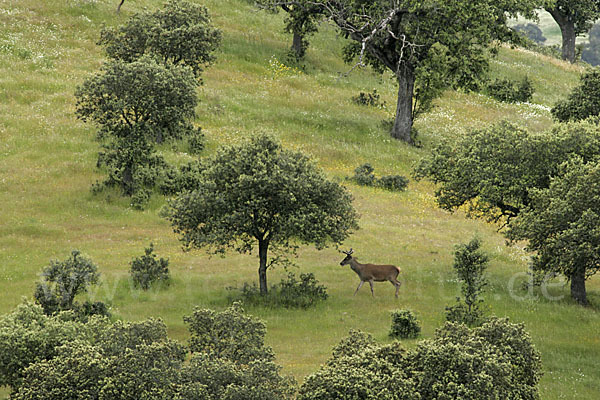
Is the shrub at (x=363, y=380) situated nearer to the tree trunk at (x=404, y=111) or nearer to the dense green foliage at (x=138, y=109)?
the dense green foliage at (x=138, y=109)

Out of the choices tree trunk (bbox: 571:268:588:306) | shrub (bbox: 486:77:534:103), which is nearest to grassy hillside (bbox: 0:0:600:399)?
tree trunk (bbox: 571:268:588:306)

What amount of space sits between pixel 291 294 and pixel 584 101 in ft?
94.0

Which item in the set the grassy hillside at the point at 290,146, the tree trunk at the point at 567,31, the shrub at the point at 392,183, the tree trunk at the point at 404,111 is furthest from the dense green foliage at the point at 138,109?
the tree trunk at the point at 567,31

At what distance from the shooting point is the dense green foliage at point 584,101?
48.5 meters

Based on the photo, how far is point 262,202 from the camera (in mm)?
29156

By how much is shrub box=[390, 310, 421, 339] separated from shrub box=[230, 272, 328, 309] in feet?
15.9

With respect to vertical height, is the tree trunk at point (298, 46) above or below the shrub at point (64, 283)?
above

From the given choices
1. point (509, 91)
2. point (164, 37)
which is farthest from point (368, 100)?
point (164, 37)

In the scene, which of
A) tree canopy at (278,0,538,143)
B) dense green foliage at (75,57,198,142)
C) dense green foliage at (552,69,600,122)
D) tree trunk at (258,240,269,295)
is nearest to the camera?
tree trunk at (258,240,269,295)

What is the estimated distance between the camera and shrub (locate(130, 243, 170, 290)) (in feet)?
100

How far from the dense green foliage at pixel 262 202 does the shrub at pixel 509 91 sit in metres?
49.0

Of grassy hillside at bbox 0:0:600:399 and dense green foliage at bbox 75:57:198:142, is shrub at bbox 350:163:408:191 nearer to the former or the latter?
grassy hillside at bbox 0:0:600:399

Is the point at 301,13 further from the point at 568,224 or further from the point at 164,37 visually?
the point at 568,224

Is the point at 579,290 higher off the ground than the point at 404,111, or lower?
lower
